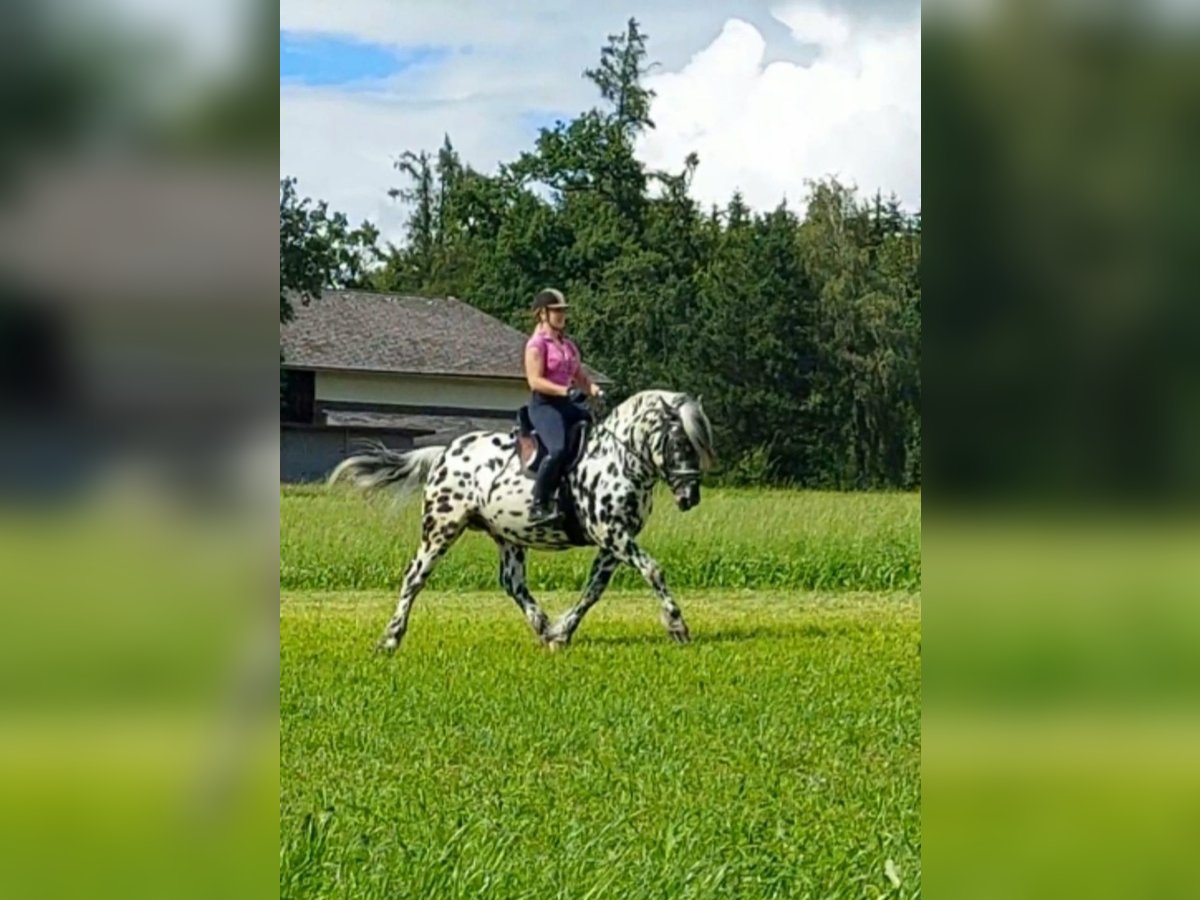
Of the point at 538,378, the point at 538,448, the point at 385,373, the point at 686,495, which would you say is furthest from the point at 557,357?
the point at 686,495

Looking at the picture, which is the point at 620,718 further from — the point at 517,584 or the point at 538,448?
the point at 538,448

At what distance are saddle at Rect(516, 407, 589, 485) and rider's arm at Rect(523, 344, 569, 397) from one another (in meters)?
0.17

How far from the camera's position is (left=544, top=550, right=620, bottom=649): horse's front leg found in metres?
4.65

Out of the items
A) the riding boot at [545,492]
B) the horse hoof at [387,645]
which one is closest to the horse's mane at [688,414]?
the riding boot at [545,492]

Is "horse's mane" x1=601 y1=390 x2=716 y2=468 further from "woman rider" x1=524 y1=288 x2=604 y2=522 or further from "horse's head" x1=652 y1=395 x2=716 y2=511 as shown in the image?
"woman rider" x1=524 y1=288 x2=604 y2=522

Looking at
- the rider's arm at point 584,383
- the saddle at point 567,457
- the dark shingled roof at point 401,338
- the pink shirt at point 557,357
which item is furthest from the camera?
the saddle at point 567,457

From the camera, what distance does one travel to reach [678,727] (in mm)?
4035

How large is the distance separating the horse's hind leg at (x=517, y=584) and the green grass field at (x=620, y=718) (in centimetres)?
7

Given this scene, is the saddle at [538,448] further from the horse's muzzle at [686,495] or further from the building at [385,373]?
the horse's muzzle at [686,495]

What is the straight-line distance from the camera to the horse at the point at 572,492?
4539mm
